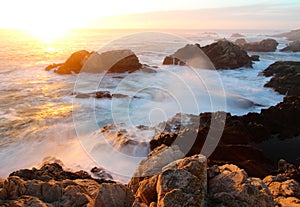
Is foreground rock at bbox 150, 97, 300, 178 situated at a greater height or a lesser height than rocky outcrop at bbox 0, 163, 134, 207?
lesser

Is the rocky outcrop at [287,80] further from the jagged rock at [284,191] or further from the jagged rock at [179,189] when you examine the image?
the jagged rock at [179,189]

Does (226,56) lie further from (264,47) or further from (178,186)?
(178,186)

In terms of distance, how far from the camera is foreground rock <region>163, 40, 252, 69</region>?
31297 millimetres

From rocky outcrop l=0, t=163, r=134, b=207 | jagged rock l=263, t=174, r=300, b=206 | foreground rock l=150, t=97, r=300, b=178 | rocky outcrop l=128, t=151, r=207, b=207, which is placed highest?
rocky outcrop l=128, t=151, r=207, b=207

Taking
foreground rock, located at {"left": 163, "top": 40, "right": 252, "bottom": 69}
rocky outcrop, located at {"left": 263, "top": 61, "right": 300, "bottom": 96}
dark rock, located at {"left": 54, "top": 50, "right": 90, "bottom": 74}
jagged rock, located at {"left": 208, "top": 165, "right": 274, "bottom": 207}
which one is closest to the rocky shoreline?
jagged rock, located at {"left": 208, "top": 165, "right": 274, "bottom": 207}

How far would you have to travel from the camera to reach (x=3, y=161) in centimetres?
1056

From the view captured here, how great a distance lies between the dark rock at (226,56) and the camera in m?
31.2

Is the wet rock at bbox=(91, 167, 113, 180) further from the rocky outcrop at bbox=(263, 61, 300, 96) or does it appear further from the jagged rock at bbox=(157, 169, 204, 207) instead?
the rocky outcrop at bbox=(263, 61, 300, 96)

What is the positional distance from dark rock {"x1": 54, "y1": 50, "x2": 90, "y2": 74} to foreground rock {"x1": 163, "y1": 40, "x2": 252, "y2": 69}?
1024 cm

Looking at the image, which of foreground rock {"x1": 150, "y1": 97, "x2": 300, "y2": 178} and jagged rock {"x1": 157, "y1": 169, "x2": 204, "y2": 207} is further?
foreground rock {"x1": 150, "y1": 97, "x2": 300, "y2": 178}

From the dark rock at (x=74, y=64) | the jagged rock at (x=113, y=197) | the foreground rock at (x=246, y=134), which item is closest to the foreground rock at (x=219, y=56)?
the dark rock at (x=74, y=64)

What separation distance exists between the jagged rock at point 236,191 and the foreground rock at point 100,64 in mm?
25372

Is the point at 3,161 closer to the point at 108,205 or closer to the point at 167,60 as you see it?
the point at 108,205

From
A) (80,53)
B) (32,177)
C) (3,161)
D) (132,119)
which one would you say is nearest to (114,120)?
(132,119)
